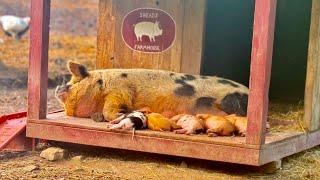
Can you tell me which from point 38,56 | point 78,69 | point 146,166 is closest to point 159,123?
point 146,166

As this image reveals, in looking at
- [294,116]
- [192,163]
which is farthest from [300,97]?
[192,163]

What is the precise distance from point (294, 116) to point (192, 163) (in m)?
1.56

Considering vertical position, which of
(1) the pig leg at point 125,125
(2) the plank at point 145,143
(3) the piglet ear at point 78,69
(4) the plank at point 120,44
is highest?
(4) the plank at point 120,44

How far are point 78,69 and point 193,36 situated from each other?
1398 millimetres

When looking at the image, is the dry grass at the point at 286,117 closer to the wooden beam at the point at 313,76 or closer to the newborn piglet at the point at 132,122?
the wooden beam at the point at 313,76

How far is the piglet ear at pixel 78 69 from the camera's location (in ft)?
21.3

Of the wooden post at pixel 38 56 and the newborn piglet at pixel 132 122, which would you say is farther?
the wooden post at pixel 38 56

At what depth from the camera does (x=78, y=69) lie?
6.52 m

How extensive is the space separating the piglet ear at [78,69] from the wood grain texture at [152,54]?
105 cm

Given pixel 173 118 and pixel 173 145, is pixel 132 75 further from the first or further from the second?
pixel 173 145

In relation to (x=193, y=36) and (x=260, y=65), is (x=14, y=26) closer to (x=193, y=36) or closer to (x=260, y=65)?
(x=193, y=36)

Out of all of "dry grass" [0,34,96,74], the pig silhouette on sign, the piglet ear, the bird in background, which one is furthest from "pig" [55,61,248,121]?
the bird in background

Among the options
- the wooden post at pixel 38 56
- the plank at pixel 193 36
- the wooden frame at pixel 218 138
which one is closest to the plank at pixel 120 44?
the plank at pixel 193 36

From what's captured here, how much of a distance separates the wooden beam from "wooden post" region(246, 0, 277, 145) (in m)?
1.18
